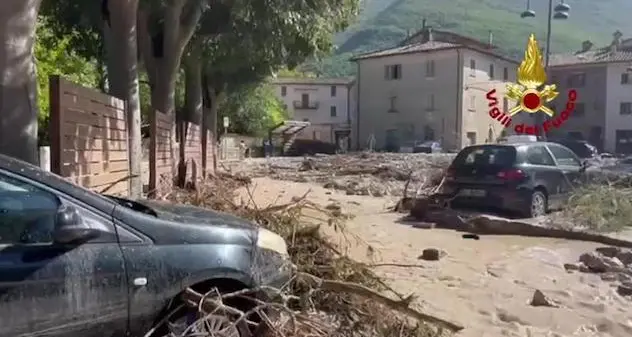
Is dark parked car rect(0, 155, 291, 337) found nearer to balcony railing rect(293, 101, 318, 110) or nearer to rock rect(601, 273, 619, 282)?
rock rect(601, 273, 619, 282)

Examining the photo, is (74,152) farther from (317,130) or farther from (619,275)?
(317,130)

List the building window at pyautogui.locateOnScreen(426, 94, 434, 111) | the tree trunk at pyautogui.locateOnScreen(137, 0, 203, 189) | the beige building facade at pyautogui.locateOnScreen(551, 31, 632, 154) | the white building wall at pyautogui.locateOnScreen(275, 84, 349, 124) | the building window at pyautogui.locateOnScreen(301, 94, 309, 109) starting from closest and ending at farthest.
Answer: the tree trunk at pyautogui.locateOnScreen(137, 0, 203, 189)
the building window at pyautogui.locateOnScreen(426, 94, 434, 111)
the beige building facade at pyautogui.locateOnScreen(551, 31, 632, 154)
the white building wall at pyautogui.locateOnScreen(275, 84, 349, 124)
the building window at pyautogui.locateOnScreen(301, 94, 309, 109)

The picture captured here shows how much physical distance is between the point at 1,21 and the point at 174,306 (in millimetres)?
3257

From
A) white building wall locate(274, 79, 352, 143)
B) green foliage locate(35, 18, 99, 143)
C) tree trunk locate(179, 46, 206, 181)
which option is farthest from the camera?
white building wall locate(274, 79, 352, 143)

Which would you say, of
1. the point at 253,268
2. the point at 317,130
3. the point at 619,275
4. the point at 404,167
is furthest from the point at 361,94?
the point at 253,268

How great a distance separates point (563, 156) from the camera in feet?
47.9

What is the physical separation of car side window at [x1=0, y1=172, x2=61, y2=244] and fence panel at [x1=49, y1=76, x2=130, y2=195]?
3.18m

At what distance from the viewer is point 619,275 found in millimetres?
8422

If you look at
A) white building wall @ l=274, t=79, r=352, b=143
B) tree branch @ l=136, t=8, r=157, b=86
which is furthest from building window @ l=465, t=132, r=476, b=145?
tree branch @ l=136, t=8, r=157, b=86

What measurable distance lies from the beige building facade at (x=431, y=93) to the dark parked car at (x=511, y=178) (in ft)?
135

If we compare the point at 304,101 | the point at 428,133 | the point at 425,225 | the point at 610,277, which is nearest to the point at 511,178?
the point at 425,225

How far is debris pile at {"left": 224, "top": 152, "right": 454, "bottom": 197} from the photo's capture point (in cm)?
2192

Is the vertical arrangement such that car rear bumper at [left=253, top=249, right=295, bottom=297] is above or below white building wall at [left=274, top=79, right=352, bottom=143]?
below

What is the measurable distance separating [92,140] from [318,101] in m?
79.1
